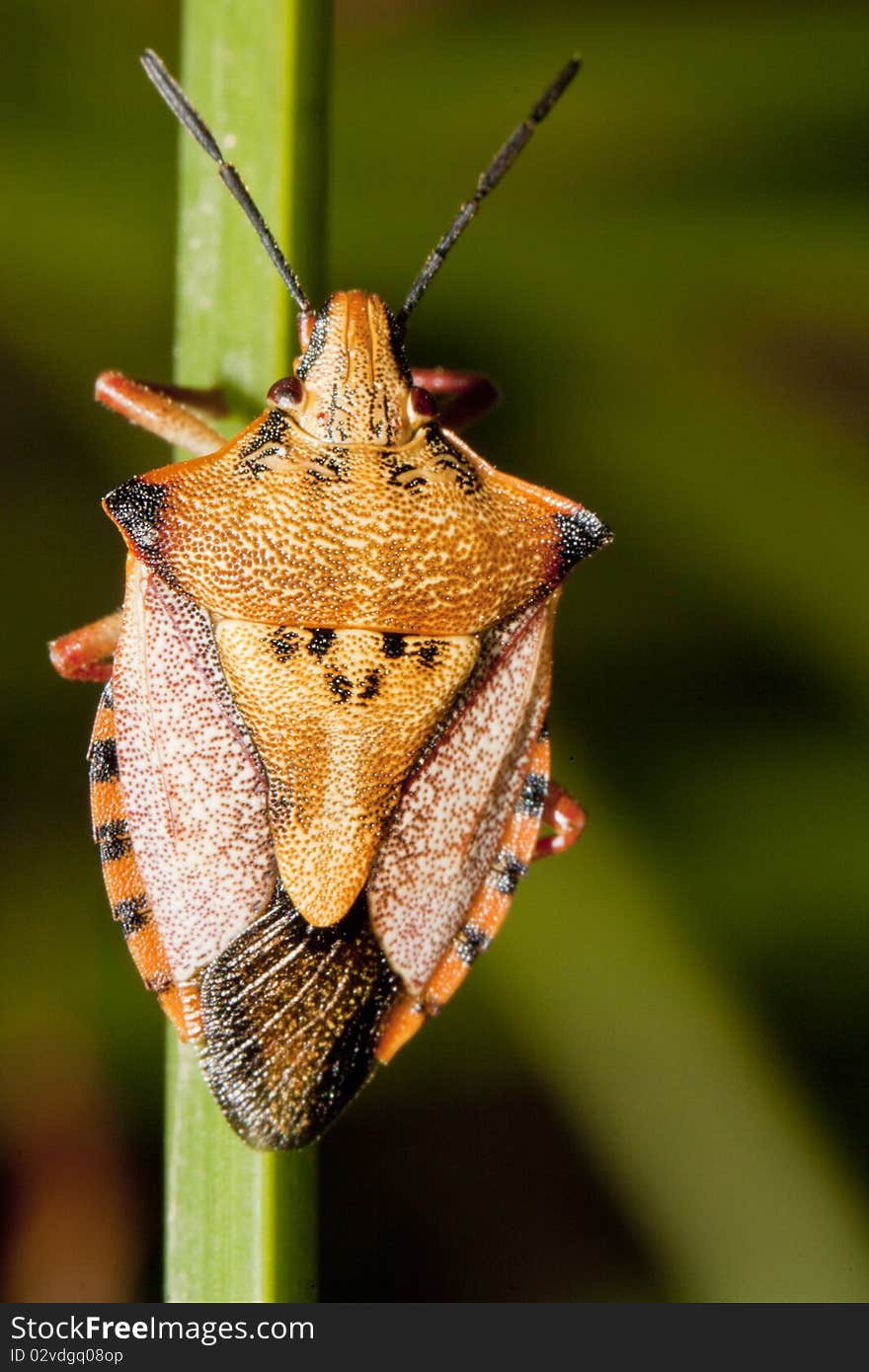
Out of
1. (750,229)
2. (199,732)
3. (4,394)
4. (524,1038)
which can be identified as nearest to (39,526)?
(4,394)

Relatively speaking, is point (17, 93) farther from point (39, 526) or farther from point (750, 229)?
point (750, 229)

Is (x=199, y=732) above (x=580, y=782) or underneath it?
above

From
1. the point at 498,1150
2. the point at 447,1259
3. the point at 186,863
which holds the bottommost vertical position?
the point at 447,1259

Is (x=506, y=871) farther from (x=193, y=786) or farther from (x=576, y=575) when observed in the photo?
(x=576, y=575)

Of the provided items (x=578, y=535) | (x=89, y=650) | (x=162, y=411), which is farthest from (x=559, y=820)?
(x=162, y=411)

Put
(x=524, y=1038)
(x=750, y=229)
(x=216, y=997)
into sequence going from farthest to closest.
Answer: (x=750, y=229)
(x=524, y=1038)
(x=216, y=997)

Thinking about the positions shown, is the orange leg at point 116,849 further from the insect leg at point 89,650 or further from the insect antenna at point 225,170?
the insect antenna at point 225,170

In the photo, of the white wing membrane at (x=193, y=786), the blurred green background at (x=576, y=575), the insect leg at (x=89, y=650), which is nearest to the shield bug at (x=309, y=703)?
the white wing membrane at (x=193, y=786)

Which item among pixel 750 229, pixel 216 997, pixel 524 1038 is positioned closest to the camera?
pixel 216 997
